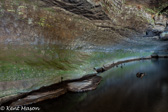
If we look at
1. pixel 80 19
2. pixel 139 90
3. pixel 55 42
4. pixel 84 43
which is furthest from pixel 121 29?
pixel 55 42

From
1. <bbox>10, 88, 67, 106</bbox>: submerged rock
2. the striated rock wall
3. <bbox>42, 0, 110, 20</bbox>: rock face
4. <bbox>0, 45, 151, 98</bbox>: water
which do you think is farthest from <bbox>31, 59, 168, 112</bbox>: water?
<bbox>42, 0, 110, 20</bbox>: rock face

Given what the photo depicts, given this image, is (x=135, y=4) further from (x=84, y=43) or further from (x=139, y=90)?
(x=139, y=90)

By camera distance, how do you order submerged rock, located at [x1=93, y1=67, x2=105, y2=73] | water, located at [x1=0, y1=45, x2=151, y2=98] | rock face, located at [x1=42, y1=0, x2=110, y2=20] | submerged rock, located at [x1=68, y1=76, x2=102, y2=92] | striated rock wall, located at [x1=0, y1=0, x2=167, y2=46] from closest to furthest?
1. water, located at [x1=0, y1=45, x2=151, y2=98]
2. striated rock wall, located at [x1=0, y1=0, x2=167, y2=46]
3. rock face, located at [x1=42, y1=0, x2=110, y2=20]
4. submerged rock, located at [x1=68, y1=76, x2=102, y2=92]
5. submerged rock, located at [x1=93, y1=67, x2=105, y2=73]

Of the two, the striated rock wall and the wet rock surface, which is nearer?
the wet rock surface

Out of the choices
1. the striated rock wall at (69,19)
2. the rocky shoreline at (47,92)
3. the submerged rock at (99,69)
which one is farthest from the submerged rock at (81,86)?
the submerged rock at (99,69)

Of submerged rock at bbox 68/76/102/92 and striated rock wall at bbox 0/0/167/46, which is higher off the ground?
striated rock wall at bbox 0/0/167/46

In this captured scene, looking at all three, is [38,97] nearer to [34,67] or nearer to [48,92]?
[48,92]

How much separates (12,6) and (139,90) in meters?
8.22

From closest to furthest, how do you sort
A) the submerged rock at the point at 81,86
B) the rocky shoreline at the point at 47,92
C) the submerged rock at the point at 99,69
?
the rocky shoreline at the point at 47,92 → the submerged rock at the point at 81,86 → the submerged rock at the point at 99,69

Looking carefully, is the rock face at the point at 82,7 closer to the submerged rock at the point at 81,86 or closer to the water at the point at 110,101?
the submerged rock at the point at 81,86

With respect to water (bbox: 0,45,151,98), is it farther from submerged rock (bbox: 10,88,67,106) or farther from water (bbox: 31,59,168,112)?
water (bbox: 31,59,168,112)

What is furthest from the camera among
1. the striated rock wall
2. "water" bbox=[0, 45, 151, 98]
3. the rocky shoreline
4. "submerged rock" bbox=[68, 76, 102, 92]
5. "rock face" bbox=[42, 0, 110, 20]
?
"submerged rock" bbox=[68, 76, 102, 92]

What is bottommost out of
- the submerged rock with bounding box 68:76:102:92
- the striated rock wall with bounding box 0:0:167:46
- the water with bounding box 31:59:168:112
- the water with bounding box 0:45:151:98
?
the water with bounding box 31:59:168:112

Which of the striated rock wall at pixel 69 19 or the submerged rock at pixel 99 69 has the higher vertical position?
the striated rock wall at pixel 69 19
